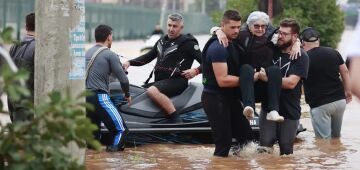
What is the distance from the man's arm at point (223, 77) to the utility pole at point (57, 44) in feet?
8.91

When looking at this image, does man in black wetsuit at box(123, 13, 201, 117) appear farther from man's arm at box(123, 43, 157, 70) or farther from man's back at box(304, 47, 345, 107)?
man's back at box(304, 47, 345, 107)

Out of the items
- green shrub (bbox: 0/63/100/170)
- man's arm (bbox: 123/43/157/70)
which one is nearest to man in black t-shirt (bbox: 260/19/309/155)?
Result: man's arm (bbox: 123/43/157/70)

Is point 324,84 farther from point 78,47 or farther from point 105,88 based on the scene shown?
point 78,47

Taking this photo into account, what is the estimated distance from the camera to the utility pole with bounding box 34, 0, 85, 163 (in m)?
6.59

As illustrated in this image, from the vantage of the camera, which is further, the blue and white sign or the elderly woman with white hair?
the elderly woman with white hair

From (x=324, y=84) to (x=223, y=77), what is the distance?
266 cm

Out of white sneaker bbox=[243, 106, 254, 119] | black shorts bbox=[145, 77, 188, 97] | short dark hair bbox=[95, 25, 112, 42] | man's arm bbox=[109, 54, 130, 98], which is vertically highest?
short dark hair bbox=[95, 25, 112, 42]

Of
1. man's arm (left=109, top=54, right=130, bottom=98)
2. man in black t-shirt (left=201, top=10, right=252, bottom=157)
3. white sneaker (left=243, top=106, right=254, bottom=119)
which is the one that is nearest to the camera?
white sneaker (left=243, top=106, right=254, bottom=119)

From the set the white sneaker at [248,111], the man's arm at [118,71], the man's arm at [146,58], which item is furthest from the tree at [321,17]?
the white sneaker at [248,111]

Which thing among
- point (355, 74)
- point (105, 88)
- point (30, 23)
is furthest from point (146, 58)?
point (355, 74)

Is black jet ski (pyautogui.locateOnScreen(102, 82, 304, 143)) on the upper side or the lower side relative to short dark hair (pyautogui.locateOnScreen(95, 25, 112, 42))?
lower

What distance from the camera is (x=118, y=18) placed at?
209 feet

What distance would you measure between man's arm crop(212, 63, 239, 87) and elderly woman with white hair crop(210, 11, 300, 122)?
0.10 m

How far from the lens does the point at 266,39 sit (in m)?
9.79
